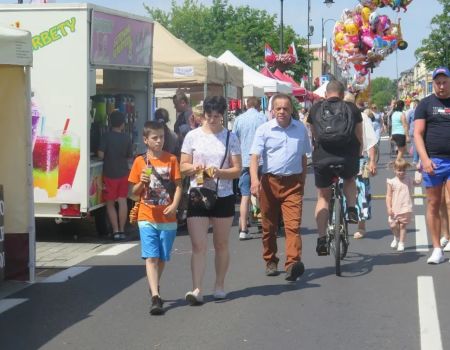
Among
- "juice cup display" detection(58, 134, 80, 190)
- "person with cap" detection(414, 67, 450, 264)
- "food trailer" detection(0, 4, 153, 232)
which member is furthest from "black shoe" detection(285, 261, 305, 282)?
"juice cup display" detection(58, 134, 80, 190)

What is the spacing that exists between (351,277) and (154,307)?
2323 mm

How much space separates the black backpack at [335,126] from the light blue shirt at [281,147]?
15.6 inches

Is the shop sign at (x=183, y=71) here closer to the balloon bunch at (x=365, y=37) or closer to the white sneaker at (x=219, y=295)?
the balloon bunch at (x=365, y=37)

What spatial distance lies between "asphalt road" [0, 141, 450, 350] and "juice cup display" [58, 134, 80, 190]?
1355 mm

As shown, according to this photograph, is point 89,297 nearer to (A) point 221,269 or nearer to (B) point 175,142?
(A) point 221,269

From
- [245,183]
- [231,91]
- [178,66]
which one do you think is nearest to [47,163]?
[245,183]

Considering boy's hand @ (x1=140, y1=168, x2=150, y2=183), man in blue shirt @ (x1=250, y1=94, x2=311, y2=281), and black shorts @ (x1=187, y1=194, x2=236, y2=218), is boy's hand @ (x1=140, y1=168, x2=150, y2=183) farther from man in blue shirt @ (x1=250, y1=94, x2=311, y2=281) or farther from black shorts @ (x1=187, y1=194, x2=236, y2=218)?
man in blue shirt @ (x1=250, y1=94, x2=311, y2=281)

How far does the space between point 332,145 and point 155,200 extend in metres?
2.33

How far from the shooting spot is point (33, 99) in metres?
10.7

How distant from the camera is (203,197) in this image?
7.27 m

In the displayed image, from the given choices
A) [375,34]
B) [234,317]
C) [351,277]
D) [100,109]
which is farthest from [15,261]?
[375,34]

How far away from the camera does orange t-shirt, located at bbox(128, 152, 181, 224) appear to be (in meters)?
7.13

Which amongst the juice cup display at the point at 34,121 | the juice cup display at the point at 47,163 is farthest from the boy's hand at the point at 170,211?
the juice cup display at the point at 34,121

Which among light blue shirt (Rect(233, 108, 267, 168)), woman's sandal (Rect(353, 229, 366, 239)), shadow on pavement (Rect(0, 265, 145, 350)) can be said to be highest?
light blue shirt (Rect(233, 108, 267, 168))
